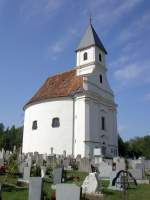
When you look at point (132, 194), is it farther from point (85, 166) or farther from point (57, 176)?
point (85, 166)

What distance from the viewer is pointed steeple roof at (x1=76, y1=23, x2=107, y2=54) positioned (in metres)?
41.2

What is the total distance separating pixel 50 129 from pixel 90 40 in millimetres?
12964

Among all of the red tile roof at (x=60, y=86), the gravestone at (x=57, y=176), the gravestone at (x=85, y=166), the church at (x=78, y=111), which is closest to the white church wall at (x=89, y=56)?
the church at (x=78, y=111)

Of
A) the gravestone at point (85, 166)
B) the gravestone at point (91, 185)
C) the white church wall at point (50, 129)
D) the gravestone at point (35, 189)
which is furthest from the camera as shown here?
the white church wall at point (50, 129)

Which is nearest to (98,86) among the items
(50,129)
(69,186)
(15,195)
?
(50,129)

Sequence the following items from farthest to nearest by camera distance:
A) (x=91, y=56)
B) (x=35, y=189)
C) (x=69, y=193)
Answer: (x=91, y=56) < (x=35, y=189) < (x=69, y=193)

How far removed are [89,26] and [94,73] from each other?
8.47 meters

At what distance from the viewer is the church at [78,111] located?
1401 inches

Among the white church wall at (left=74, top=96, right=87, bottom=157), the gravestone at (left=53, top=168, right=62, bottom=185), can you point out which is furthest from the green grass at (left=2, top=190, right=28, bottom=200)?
the white church wall at (left=74, top=96, right=87, bottom=157)

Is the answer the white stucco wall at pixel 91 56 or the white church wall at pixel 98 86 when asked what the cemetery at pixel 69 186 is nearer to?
the white church wall at pixel 98 86

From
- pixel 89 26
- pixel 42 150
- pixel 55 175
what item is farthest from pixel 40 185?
pixel 89 26

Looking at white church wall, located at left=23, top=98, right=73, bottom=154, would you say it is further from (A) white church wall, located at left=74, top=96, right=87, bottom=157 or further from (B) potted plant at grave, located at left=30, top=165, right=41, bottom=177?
(B) potted plant at grave, located at left=30, top=165, right=41, bottom=177

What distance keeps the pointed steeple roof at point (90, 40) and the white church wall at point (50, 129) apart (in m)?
8.56

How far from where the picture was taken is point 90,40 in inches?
1639
